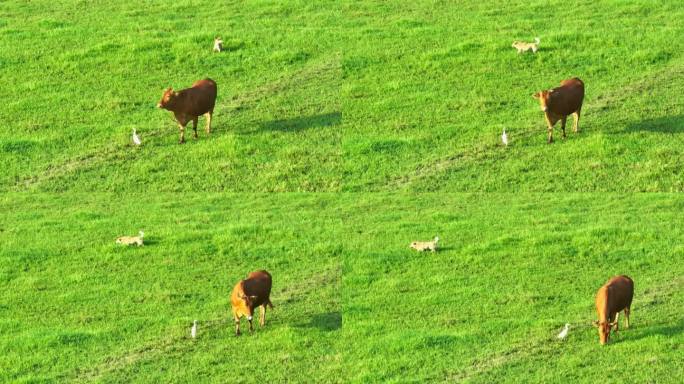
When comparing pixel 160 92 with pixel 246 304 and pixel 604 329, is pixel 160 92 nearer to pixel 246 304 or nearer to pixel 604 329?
pixel 246 304

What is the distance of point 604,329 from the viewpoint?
5153 centimetres

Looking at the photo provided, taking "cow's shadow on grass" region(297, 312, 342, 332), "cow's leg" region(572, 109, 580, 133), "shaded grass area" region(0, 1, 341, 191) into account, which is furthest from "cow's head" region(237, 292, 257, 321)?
"cow's leg" region(572, 109, 580, 133)

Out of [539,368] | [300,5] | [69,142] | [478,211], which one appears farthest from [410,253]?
[300,5]

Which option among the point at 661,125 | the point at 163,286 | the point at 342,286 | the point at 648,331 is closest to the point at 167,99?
the point at 163,286

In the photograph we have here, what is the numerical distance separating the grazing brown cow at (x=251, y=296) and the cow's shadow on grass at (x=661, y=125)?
1342 centimetres

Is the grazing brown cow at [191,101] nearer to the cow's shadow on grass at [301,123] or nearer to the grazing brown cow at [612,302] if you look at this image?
the cow's shadow on grass at [301,123]

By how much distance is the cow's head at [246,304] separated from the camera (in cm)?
5203

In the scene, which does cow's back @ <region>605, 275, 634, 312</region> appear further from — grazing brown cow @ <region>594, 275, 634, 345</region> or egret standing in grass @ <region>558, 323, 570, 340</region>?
egret standing in grass @ <region>558, 323, 570, 340</region>

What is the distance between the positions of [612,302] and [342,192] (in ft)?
32.2

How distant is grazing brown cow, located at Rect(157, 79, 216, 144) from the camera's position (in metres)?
58.7

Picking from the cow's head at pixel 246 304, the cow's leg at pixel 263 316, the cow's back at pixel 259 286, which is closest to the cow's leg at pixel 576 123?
the cow's back at pixel 259 286

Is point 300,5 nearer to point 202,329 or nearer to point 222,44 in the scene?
point 222,44

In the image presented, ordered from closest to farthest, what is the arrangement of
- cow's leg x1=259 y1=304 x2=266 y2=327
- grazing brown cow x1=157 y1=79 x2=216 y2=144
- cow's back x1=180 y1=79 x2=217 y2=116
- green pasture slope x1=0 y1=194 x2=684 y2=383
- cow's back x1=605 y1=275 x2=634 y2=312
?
green pasture slope x1=0 y1=194 x2=684 y2=383
cow's back x1=605 y1=275 x2=634 y2=312
cow's leg x1=259 y1=304 x2=266 y2=327
grazing brown cow x1=157 y1=79 x2=216 y2=144
cow's back x1=180 y1=79 x2=217 y2=116

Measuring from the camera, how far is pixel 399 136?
60.5m
